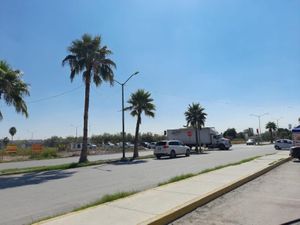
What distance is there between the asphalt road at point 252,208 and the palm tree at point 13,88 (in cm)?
1684

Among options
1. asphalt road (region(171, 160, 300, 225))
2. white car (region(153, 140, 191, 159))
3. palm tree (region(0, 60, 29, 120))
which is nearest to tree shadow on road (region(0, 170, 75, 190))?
palm tree (region(0, 60, 29, 120))

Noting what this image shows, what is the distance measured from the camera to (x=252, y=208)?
8.28 meters

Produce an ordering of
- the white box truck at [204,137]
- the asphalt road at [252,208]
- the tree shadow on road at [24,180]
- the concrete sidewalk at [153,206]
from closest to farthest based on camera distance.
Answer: the concrete sidewalk at [153,206], the asphalt road at [252,208], the tree shadow on road at [24,180], the white box truck at [204,137]

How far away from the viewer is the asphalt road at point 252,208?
23.3ft

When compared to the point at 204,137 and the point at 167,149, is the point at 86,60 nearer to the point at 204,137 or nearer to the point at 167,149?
the point at 167,149

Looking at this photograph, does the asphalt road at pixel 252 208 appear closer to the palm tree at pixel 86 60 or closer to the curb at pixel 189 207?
the curb at pixel 189 207

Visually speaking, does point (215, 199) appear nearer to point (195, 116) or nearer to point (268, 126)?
point (195, 116)

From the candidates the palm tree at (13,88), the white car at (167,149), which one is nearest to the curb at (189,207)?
the palm tree at (13,88)

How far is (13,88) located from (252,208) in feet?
61.3

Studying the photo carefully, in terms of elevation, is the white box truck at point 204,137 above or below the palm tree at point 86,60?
below

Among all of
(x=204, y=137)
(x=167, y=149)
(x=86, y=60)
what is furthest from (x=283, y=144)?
(x=86, y=60)

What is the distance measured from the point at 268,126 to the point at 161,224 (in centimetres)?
10883

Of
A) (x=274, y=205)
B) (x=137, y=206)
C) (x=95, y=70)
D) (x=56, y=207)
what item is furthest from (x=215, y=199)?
(x=95, y=70)

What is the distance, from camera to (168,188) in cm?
1064
